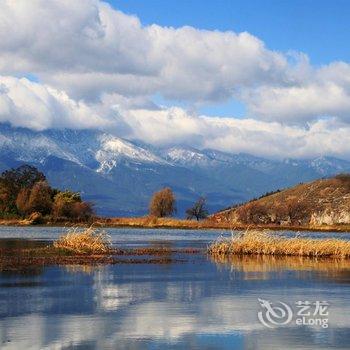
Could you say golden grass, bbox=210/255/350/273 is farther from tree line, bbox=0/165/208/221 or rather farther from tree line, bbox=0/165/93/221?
tree line, bbox=0/165/93/221

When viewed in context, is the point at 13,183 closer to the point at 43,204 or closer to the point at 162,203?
the point at 43,204

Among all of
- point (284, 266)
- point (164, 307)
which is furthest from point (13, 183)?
point (164, 307)

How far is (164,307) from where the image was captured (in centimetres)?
3109

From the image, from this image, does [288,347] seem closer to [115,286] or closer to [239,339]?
[239,339]

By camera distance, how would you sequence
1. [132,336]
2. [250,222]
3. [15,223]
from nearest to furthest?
[132,336] → [15,223] → [250,222]

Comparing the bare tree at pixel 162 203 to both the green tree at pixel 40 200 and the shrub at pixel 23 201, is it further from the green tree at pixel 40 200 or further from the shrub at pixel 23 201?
the shrub at pixel 23 201

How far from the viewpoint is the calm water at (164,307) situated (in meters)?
24.0

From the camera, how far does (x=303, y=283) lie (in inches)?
1607

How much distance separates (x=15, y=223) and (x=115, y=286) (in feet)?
356

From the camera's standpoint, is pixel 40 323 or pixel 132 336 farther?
pixel 40 323

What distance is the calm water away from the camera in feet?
78.7

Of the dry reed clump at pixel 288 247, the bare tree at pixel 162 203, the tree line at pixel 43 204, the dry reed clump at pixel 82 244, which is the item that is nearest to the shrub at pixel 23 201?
the tree line at pixel 43 204

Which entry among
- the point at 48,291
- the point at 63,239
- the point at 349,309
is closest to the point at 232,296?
the point at 349,309

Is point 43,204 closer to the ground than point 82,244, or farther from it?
farther from it
